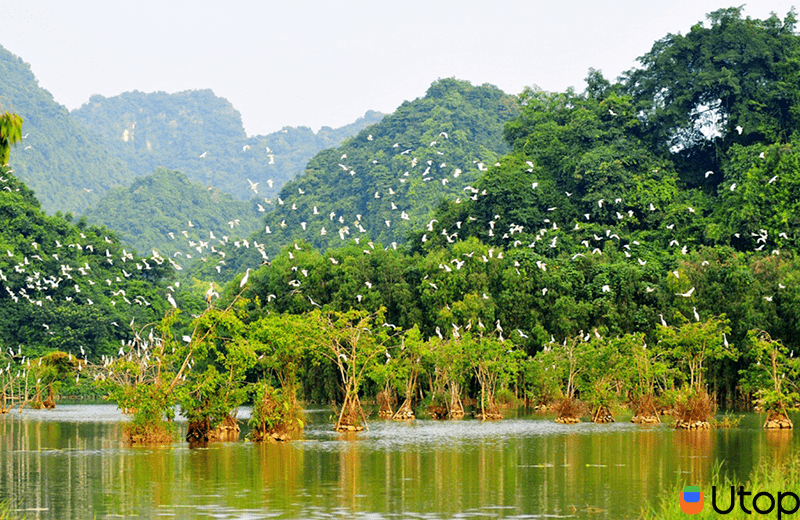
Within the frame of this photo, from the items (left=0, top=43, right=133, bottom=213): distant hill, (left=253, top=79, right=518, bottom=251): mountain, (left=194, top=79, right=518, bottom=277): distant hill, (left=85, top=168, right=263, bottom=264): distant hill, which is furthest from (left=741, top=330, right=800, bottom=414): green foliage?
(left=0, top=43, right=133, bottom=213): distant hill

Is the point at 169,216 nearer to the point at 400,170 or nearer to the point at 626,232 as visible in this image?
the point at 400,170

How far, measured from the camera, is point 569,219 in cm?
7431

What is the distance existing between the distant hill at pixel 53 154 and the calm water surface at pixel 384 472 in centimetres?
12022

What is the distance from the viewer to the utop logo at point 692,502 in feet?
52.0

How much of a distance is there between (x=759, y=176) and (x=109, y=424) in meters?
40.8

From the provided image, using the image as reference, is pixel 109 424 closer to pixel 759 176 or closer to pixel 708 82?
pixel 759 176

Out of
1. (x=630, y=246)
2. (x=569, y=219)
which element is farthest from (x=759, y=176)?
(x=569, y=219)

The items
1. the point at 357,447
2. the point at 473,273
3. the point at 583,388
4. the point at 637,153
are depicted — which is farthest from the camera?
the point at 637,153

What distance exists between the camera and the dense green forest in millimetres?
42094

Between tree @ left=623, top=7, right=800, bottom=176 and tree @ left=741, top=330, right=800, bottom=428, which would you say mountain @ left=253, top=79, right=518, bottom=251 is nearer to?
tree @ left=623, top=7, right=800, bottom=176

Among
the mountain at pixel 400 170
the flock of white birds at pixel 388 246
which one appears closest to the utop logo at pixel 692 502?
the flock of white birds at pixel 388 246

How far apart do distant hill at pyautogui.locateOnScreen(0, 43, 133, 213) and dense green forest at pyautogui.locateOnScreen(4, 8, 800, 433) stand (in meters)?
72.1

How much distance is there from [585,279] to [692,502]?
45.9 meters

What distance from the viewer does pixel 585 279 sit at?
61719 millimetres
